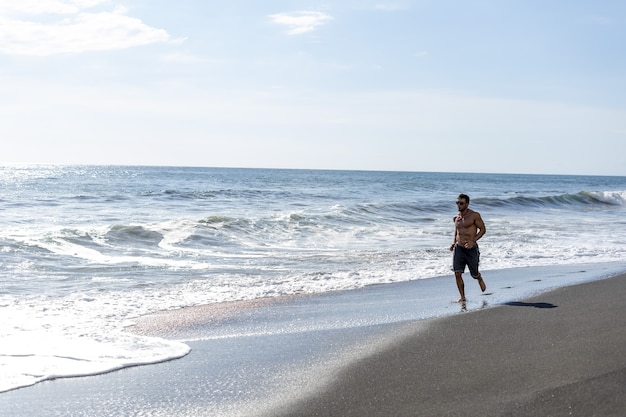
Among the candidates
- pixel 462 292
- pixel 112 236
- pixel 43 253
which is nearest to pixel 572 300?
pixel 462 292

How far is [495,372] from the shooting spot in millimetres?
5082

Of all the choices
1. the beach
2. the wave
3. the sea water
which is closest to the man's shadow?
the beach

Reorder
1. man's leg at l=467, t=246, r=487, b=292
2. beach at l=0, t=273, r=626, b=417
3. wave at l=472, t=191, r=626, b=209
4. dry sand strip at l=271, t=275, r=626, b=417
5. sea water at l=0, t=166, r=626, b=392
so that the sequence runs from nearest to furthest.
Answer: dry sand strip at l=271, t=275, r=626, b=417 → beach at l=0, t=273, r=626, b=417 → sea water at l=0, t=166, r=626, b=392 → man's leg at l=467, t=246, r=487, b=292 → wave at l=472, t=191, r=626, b=209

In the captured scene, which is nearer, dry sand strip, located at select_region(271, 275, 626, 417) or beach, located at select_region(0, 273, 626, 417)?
dry sand strip, located at select_region(271, 275, 626, 417)

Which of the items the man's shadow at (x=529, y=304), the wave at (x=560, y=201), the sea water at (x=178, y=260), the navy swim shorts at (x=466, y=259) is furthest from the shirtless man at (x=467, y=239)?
the wave at (x=560, y=201)

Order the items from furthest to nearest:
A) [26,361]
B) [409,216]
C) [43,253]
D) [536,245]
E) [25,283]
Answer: [409,216], [536,245], [43,253], [25,283], [26,361]

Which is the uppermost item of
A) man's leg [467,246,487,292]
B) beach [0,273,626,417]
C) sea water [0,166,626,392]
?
man's leg [467,246,487,292]

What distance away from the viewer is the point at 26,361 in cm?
586

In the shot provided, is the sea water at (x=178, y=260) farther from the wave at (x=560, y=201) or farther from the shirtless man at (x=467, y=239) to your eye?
the wave at (x=560, y=201)

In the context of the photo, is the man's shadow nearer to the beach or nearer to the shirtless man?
the beach

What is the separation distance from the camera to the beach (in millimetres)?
4457

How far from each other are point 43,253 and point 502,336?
10.5 metres

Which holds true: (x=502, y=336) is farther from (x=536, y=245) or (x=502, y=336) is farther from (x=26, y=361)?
(x=536, y=245)

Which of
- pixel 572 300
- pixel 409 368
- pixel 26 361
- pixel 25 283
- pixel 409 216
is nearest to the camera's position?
pixel 409 368
